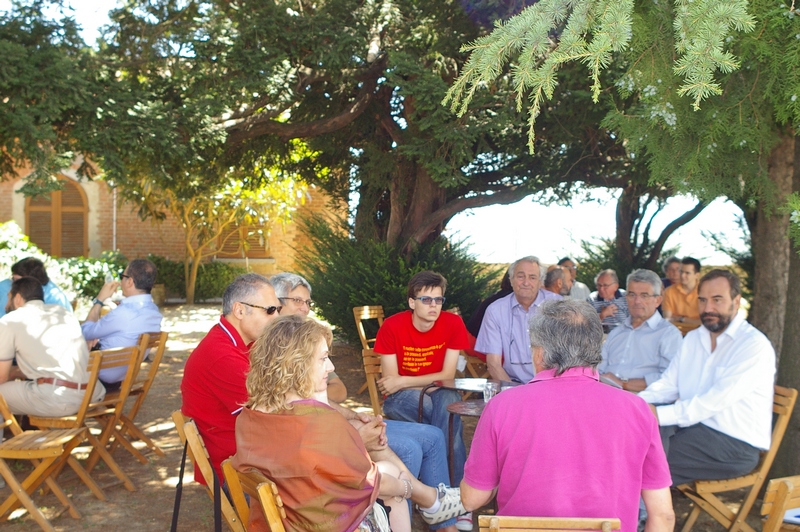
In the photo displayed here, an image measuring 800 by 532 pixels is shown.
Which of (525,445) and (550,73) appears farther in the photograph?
(550,73)

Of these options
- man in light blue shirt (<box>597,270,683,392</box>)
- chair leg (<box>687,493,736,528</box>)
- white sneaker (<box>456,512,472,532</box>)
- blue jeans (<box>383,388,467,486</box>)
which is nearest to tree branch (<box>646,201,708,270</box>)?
man in light blue shirt (<box>597,270,683,392</box>)

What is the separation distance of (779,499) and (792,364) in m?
2.46

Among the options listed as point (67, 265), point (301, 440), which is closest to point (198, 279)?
point (67, 265)

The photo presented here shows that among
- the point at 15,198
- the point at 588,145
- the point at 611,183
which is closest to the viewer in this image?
the point at 588,145

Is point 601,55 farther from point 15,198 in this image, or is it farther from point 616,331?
point 15,198

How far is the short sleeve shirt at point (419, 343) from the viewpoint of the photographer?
4.84m

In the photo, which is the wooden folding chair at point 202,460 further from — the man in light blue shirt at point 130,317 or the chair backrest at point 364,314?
the chair backrest at point 364,314

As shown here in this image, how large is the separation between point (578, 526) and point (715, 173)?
297cm

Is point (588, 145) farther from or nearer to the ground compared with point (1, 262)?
farther from the ground

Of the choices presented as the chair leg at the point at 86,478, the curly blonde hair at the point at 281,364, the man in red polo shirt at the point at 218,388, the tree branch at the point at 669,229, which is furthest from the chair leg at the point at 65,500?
the tree branch at the point at 669,229

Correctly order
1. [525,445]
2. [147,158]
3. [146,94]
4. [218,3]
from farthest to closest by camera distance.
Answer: [218,3]
[147,158]
[146,94]
[525,445]

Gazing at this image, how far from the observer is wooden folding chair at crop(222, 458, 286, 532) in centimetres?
234

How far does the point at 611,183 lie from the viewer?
32.1 feet

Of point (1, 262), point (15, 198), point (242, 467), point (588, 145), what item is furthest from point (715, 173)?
point (15, 198)
